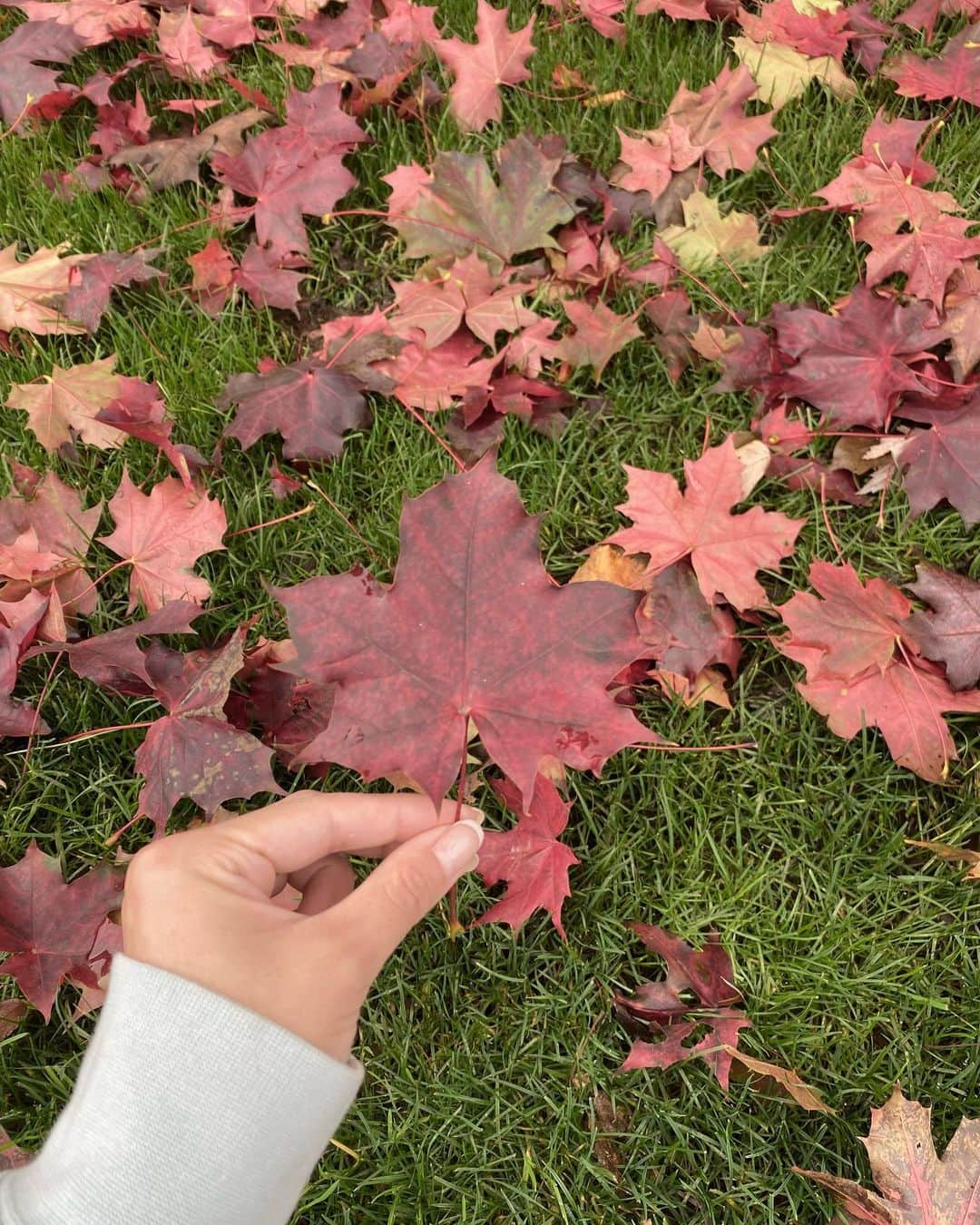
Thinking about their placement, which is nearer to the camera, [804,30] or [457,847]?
[457,847]

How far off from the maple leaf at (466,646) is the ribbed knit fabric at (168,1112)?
1.09 feet

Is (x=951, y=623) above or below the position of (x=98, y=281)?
below

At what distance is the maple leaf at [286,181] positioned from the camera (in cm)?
228

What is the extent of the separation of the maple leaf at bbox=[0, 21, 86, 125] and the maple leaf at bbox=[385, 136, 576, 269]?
3.95 feet

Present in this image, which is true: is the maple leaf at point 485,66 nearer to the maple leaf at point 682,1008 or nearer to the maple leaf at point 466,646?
the maple leaf at point 466,646

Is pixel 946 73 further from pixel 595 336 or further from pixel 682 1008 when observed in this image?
pixel 682 1008

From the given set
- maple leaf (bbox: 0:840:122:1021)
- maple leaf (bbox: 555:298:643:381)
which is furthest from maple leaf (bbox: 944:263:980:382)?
maple leaf (bbox: 0:840:122:1021)

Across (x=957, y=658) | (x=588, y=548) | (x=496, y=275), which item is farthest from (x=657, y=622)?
(x=496, y=275)

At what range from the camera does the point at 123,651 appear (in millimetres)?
1690

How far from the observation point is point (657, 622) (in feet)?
5.77

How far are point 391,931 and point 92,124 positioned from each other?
2.54 meters

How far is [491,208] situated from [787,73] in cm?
92

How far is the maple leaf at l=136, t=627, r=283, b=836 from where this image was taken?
1.54 meters

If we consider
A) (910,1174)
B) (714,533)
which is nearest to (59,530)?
(714,533)
